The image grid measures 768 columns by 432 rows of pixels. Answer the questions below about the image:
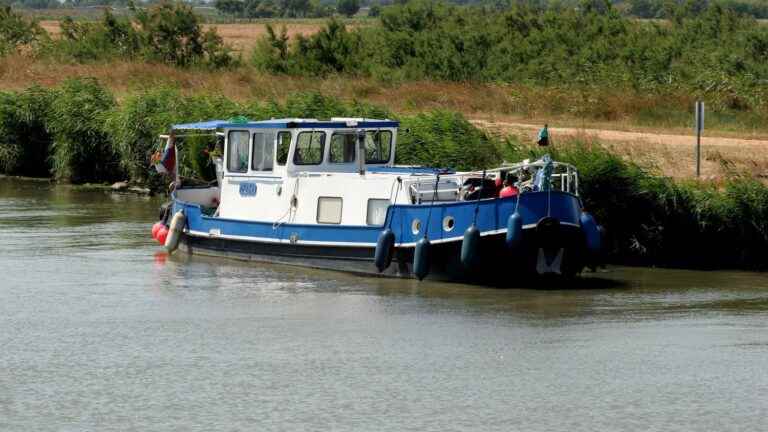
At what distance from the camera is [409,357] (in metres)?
19.0

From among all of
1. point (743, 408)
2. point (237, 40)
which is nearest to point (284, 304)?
→ point (743, 408)

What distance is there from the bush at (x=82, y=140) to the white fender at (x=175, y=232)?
1142 cm

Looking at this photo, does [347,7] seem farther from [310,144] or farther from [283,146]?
[310,144]

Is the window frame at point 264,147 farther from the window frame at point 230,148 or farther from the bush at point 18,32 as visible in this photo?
the bush at point 18,32

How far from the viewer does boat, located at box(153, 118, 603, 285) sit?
23.0 metres

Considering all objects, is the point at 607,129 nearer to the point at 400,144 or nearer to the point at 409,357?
the point at 400,144

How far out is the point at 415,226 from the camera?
2364 centimetres

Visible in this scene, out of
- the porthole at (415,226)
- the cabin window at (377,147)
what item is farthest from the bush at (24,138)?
the porthole at (415,226)

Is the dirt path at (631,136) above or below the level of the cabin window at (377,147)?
above

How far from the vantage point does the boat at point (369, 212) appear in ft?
Answer: 75.4

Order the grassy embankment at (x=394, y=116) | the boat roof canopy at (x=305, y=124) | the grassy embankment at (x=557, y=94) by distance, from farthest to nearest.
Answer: the grassy embankment at (x=557, y=94)
the grassy embankment at (x=394, y=116)
the boat roof canopy at (x=305, y=124)

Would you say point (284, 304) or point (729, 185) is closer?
point (284, 304)

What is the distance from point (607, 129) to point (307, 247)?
47.5ft

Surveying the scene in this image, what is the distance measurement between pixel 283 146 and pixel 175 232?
2.61 metres
